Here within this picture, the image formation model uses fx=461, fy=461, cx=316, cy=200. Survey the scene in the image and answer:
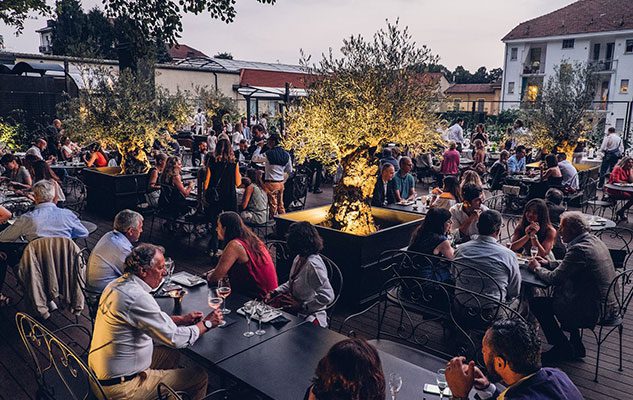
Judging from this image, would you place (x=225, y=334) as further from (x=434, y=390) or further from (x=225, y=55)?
(x=225, y=55)

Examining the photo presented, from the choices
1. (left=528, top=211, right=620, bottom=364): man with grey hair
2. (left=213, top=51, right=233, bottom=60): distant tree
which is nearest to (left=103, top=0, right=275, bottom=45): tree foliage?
(left=528, top=211, right=620, bottom=364): man with grey hair

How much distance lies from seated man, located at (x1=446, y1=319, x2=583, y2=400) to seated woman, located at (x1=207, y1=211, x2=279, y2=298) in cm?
200

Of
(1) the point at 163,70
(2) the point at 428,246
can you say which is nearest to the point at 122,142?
(2) the point at 428,246

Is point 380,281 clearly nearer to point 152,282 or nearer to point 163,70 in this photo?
point 152,282

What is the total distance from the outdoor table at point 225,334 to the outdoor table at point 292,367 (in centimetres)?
5

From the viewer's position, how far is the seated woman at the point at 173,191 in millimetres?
7039

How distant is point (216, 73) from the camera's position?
29.5 metres

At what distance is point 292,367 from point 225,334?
585 millimetres

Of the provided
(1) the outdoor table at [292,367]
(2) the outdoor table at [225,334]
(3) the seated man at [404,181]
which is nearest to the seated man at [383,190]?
(3) the seated man at [404,181]

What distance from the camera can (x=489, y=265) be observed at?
12.2ft

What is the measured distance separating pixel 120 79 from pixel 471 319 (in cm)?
784

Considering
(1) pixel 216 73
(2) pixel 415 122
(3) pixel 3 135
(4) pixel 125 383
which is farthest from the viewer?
(1) pixel 216 73

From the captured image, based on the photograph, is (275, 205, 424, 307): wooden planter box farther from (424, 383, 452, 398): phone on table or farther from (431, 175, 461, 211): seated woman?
(424, 383, 452, 398): phone on table

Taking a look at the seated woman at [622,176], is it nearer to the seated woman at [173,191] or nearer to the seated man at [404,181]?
the seated man at [404,181]
